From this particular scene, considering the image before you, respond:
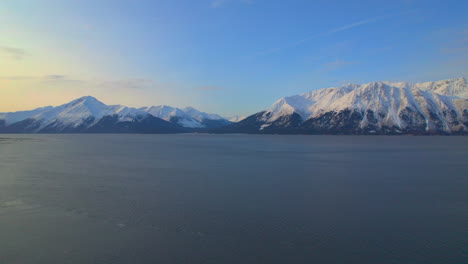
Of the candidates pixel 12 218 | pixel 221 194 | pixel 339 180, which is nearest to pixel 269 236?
pixel 221 194

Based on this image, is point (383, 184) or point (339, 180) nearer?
point (383, 184)

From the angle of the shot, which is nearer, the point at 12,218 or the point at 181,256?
the point at 181,256

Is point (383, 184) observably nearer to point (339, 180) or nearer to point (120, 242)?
point (339, 180)

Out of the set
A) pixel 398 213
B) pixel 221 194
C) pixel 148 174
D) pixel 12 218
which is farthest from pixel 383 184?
pixel 12 218

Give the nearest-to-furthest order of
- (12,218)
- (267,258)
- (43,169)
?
(267,258) → (12,218) → (43,169)

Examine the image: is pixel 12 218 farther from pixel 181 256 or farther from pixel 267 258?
pixel 267 258

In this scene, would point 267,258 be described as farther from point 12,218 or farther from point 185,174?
point 185,174

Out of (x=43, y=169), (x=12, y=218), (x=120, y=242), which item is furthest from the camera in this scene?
(x=43, y=169)

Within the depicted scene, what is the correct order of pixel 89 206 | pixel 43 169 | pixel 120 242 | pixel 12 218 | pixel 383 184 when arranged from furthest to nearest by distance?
pixel 43 169 → pixel 383 184 → pixel 89 206 → pixel 12 218 → pixel 120 242

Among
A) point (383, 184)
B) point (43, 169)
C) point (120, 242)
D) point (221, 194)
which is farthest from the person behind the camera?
→ point (43, 169)
